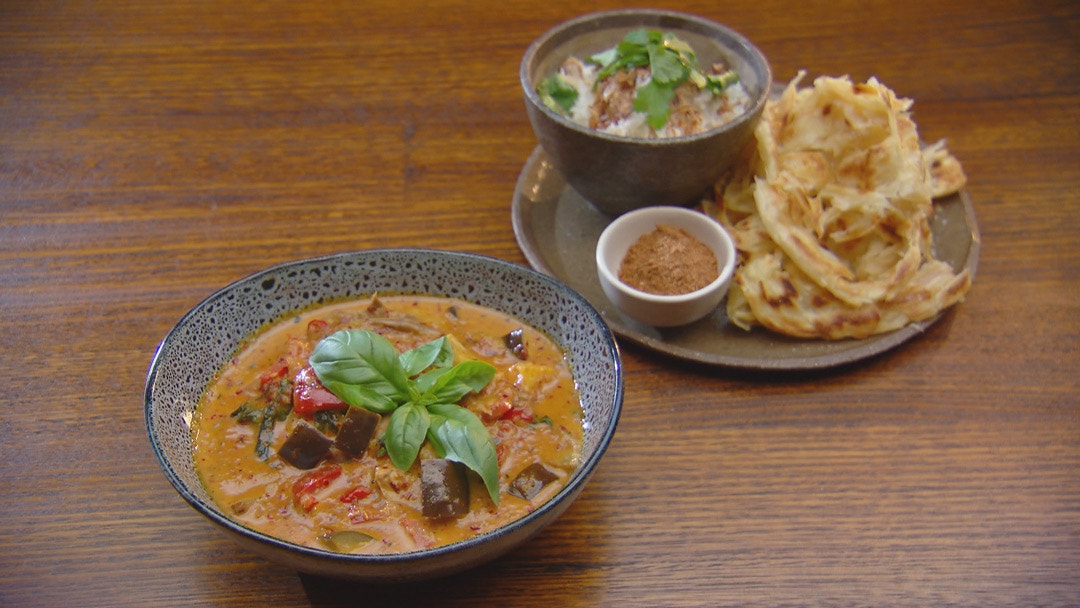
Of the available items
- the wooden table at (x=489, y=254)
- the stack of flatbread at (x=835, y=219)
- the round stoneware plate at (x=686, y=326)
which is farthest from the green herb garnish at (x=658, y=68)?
the wooden table at (x=489, y=254)

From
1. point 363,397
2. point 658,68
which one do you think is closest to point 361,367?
point 363,397

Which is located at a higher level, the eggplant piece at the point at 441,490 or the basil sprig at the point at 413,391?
the basil sprig at the point at 413,391

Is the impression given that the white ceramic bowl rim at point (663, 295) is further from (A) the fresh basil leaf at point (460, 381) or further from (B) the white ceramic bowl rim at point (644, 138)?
(A) the fresh basil leaf at point (460, 381)

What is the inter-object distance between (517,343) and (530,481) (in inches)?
16.4

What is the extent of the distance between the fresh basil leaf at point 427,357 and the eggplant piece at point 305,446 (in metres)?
0.23

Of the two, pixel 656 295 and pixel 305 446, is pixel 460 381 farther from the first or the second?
pixel 656 295

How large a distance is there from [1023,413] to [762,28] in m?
2.05

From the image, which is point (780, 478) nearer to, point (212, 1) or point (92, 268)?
point (92, 268)

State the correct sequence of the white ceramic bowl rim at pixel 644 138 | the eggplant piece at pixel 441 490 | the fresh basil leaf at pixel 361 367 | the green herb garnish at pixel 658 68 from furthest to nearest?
the green herb garnish at pixel 658 68, the white ceramic bowl rim at pixel 644 138, the fresh basil leaf at pixel 361 367, the eggplant piece at pixel 441 490

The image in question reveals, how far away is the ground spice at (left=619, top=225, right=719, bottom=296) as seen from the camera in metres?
2.41

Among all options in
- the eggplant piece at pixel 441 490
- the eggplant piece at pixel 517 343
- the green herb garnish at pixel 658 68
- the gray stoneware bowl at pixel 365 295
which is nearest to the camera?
the gray stoneware bowl at pixel 365 295

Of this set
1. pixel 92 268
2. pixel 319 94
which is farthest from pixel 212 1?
pixel 92 268

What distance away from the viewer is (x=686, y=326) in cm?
248

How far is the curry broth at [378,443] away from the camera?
1.75 meters
